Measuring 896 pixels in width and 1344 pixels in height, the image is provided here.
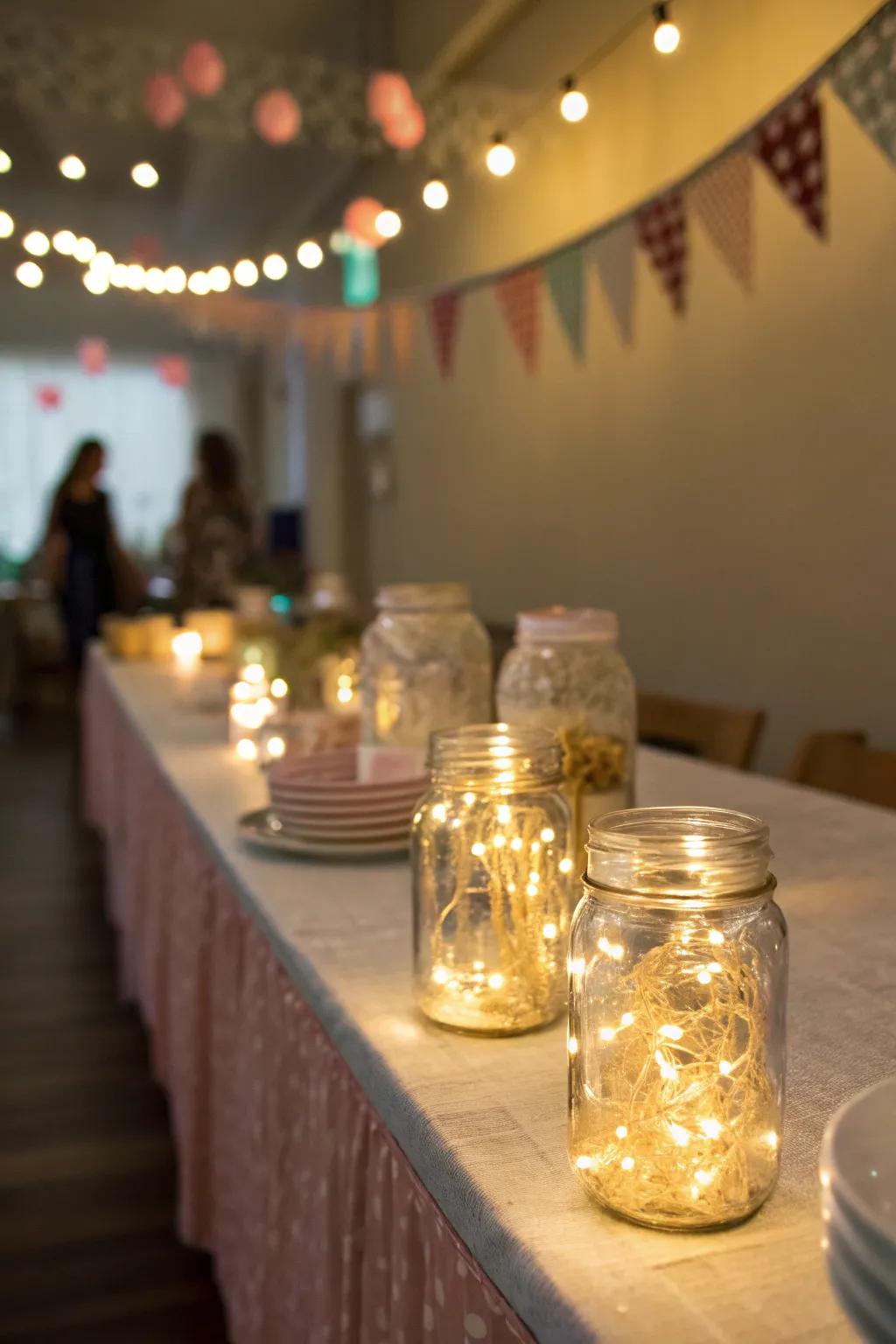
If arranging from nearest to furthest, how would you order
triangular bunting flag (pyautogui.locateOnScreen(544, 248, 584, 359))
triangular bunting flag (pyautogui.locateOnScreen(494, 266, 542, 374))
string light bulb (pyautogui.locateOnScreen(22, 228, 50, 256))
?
triangular bunting flag (pyautogui.locateOnScreen(544, 248, 584, 359)) → triangular bunting flag (pyautogui.locateOnScreen(494, 266, 542, 374)) → string light bulb (pyautogui.locateOnScreen(22, 228, 50, 256))

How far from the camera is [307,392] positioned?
9.41 metres

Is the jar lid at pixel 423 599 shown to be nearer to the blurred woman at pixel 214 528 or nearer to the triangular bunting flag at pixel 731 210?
the triangular bunting flag at pixel 731 210

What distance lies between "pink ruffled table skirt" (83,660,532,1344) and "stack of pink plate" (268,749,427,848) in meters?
0.12

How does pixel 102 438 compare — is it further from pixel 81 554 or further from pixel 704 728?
pixel 704 728

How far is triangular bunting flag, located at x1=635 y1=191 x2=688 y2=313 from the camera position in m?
2.89

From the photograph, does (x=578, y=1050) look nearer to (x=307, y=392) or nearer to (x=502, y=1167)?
(x=502, y=1167)

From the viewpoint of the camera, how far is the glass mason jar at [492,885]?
839mm

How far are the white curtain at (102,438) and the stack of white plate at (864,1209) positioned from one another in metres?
10.6

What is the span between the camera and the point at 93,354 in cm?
1041

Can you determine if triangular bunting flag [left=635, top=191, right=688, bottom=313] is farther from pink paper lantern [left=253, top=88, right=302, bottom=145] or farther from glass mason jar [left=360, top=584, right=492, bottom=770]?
pink paper lantern [left=253, top=88, right=302, bottom=145]

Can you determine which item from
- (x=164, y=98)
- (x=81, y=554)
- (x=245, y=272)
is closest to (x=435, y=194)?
(x=164, y=98)

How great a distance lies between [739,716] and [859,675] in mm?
1149

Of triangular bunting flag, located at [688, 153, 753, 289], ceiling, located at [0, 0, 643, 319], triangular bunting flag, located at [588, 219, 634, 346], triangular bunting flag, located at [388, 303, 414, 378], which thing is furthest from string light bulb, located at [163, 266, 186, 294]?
triangular bunting flag, located at [688, 153, 753, 289]

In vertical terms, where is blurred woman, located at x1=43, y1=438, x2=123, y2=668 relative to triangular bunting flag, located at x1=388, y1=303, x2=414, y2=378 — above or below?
below
